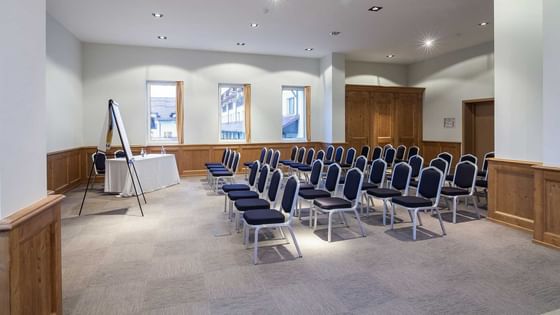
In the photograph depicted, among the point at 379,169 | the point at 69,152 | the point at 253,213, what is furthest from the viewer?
the point at 69,152

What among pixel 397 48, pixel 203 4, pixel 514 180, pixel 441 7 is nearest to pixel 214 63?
pixel 203 4

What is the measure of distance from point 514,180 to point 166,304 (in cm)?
463

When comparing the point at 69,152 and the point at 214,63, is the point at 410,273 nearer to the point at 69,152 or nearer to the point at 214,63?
the point at 69,152

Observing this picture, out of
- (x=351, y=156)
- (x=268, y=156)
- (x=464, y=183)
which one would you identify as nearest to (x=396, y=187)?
(x=464, y=183)

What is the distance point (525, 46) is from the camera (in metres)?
4.59

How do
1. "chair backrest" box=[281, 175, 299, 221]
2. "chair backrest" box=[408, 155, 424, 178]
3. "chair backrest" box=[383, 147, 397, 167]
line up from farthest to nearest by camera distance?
"chair backrest" box=[383, 147, 397, 167]
"chair backrest" box=[408, 155, 424, 178]
"chair backrest" box=[281, 175, 299, 221]

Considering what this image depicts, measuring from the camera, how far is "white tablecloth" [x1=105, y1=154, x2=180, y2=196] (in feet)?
23.8

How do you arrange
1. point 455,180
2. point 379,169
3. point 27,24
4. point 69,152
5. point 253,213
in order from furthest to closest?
point 69,152, point 379,169, point 455,180, point 253,213, point 27,24

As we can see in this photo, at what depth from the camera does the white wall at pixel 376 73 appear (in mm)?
11633

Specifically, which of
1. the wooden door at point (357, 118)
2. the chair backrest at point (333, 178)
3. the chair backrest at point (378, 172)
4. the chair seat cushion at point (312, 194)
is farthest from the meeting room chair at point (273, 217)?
the wooden door at point (357, 118)

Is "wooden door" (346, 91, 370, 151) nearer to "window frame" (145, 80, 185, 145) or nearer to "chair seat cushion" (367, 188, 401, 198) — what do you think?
"window frame" (145, 80, 185, 145)

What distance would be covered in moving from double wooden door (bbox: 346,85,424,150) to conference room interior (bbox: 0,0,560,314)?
0.07 meters

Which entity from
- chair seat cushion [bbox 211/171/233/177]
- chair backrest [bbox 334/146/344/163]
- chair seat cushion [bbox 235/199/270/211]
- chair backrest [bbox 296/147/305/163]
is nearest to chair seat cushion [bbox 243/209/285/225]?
chair seat cushion [bbox 235/199/270/211]

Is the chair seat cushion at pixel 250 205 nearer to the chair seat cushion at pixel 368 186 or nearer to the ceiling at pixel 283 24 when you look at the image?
the chair seat cushion at pixel 368 186
